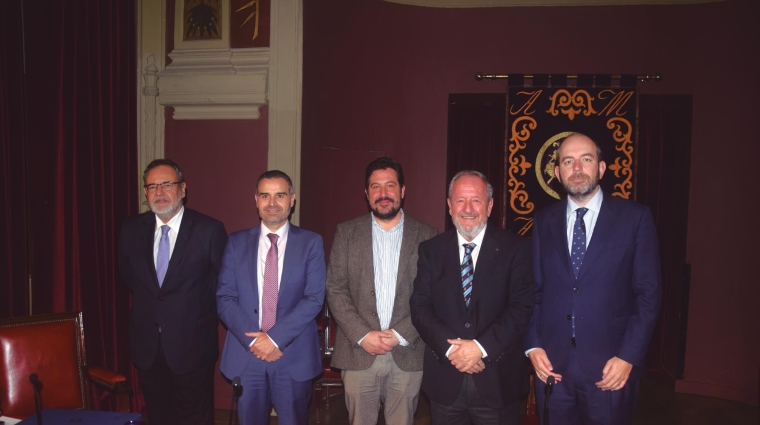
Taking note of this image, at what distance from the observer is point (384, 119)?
4.63 meters

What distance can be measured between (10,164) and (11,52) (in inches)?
24.2

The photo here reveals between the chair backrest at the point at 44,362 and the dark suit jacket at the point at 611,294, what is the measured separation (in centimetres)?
256

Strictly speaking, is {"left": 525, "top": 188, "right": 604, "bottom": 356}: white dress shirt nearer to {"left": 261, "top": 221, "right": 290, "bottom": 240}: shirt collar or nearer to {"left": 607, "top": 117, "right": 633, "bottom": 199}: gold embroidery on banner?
{"left": 261, "top": 221, "right": 290, "bottom": 240}: shirt collar

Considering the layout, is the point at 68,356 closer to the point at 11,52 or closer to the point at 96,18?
the point at 11,52

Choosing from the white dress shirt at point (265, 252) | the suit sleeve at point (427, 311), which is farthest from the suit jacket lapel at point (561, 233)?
the white dress shirt at point (265, 252)

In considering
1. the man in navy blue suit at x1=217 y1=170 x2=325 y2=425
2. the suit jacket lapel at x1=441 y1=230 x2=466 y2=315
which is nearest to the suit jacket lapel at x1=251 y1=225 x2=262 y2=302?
the man in navy blue suit at x1=217 y1=170 x2=325 y2=425

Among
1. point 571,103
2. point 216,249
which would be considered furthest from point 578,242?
point 571,103

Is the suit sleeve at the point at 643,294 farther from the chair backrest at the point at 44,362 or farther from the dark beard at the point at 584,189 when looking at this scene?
the chair backrest at the point at 44,362

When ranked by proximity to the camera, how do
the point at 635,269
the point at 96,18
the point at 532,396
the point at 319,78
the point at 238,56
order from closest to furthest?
the point at 635,269
the point at 532,396
the point at 96,18
the point at 238,56
the point at 319,78

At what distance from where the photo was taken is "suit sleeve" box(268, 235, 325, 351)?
2.29 meters

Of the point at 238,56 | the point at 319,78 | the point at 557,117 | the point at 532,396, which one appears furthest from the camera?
the point at 557,117

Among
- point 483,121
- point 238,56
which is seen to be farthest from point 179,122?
point 483,121

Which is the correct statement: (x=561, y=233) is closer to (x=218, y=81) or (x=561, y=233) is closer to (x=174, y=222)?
(x=174, y=222)

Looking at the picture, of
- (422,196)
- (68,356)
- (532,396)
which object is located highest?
(422,196)
